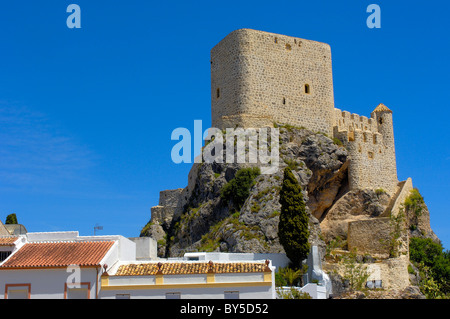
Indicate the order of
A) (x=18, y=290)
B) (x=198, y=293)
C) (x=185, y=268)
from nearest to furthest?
(x=198, y=293) → (x=18, y=290) → (x=185, y=268)

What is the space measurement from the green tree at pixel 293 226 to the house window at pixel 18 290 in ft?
55.7

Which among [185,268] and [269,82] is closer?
[185,268]

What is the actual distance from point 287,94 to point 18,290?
34.0 metres

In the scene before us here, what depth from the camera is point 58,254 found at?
3488 cm

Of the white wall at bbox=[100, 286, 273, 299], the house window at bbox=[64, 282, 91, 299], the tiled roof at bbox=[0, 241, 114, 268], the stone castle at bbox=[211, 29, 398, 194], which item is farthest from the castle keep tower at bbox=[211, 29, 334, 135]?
the house window at bbox=[64, 282, 91, 299]

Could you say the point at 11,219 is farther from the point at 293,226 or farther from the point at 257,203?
the point at 293,226

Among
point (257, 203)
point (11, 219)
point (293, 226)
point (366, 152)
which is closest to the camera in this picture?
point (293, 226)

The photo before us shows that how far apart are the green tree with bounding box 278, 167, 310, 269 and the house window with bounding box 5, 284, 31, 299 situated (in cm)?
1698

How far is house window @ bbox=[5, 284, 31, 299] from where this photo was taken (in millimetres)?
32812

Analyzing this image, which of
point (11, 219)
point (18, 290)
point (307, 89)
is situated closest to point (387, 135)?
point (307, 89)

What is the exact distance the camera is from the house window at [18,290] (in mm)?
32812

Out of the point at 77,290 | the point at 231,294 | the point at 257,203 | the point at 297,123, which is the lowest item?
the point at 231,294

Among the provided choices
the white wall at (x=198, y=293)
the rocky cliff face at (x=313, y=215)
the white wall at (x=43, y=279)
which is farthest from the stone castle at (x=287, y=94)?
the white wall at (x=43, y=279)
